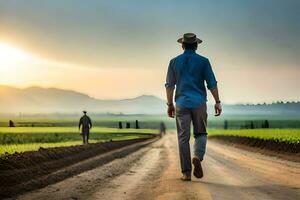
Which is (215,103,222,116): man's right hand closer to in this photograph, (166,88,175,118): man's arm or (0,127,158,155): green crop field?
(166,88,175,118): man's arm

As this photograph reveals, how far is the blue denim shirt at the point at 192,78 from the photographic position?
11016 millimetres

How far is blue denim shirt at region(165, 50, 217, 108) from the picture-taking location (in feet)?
36.1

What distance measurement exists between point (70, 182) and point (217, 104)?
3.46 meters

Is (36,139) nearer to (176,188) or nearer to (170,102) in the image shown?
(170,102)

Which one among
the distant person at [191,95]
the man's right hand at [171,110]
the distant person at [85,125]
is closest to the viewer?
the distant person at [191,95]

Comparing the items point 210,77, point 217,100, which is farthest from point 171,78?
point 217,100

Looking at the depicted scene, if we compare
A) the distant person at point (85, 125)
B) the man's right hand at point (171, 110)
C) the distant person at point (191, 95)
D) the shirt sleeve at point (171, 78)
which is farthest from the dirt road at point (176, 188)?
the distant person at point (85, 125)

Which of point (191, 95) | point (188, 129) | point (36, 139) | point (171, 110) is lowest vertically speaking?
point (188, 129)

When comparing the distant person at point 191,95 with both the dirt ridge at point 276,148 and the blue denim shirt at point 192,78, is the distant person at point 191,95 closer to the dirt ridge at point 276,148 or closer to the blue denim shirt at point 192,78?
the blue denim shirt at point 192,78

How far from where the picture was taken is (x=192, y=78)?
1110cm

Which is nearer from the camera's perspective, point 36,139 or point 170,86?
point 170,86

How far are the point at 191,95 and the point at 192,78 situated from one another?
0.33m

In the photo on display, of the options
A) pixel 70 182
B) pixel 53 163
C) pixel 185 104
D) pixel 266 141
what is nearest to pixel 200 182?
pixel 185 104

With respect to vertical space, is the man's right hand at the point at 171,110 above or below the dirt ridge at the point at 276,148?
above
